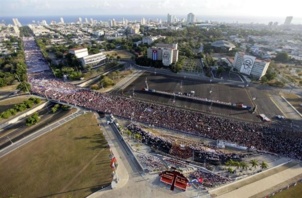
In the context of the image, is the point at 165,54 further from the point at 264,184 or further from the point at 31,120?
the point at 264,184

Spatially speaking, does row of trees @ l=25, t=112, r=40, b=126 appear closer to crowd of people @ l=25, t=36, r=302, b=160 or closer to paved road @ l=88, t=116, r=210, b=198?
crowd of people @ l=25, t=36, r=302, b=160

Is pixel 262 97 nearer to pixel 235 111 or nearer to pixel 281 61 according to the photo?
pixel 235 111

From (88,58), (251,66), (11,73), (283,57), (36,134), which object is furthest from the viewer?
(283,57)

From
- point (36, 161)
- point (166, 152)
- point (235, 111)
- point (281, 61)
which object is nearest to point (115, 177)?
point (166, 152)

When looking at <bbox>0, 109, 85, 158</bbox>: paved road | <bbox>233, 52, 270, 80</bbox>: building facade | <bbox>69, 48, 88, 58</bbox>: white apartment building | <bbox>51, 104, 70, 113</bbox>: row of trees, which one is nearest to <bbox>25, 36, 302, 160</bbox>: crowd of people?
<bbox>51, 104, 70, 113</bbox>: row of trees

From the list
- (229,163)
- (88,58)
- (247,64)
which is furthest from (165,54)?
(229,163)

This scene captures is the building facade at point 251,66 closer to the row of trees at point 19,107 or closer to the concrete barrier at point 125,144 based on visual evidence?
the concrete barrier at point 125,144
